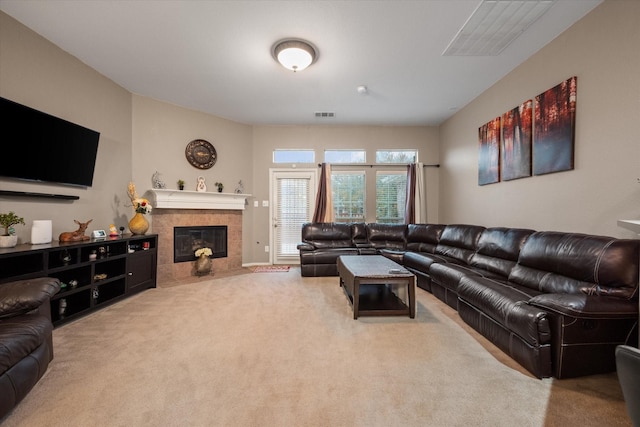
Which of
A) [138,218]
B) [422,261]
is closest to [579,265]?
[422,261]

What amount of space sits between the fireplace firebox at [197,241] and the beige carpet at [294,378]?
1.89 meters

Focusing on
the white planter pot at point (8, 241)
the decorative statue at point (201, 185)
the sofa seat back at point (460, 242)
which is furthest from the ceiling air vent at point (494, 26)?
the white planter pot at point (8, 241)

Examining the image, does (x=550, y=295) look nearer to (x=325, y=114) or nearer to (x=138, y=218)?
(x=325, y=114)

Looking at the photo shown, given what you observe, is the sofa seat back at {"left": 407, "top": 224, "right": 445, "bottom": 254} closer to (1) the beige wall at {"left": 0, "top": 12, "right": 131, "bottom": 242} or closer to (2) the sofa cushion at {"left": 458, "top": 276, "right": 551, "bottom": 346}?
(2) the sofa cushion at {"left": 458, "top": 276, "right": 551, "bottom": 346}

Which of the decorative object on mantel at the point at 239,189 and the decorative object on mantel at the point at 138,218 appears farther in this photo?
the decorative object on mantel at the point at 239,189

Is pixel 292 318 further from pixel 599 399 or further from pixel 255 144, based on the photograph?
pixel 255 144

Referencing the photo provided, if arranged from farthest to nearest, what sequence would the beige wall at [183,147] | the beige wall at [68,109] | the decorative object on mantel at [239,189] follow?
the decorative object on mantel at [239,189] < the beige wall at [183,147] < the beige wall at [68,109]

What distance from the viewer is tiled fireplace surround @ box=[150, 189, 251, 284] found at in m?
4.48

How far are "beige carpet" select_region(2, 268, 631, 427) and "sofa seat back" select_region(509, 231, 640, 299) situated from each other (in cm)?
62

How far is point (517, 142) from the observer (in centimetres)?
339

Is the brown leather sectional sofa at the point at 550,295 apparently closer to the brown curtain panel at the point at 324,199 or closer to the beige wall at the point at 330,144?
the brown curtain panel at the point at 324,199

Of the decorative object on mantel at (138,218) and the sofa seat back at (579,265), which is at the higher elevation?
the decorative object on mantel at (138,218)

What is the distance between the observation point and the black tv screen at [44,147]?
8.29 ft

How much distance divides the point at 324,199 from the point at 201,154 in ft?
8.41
